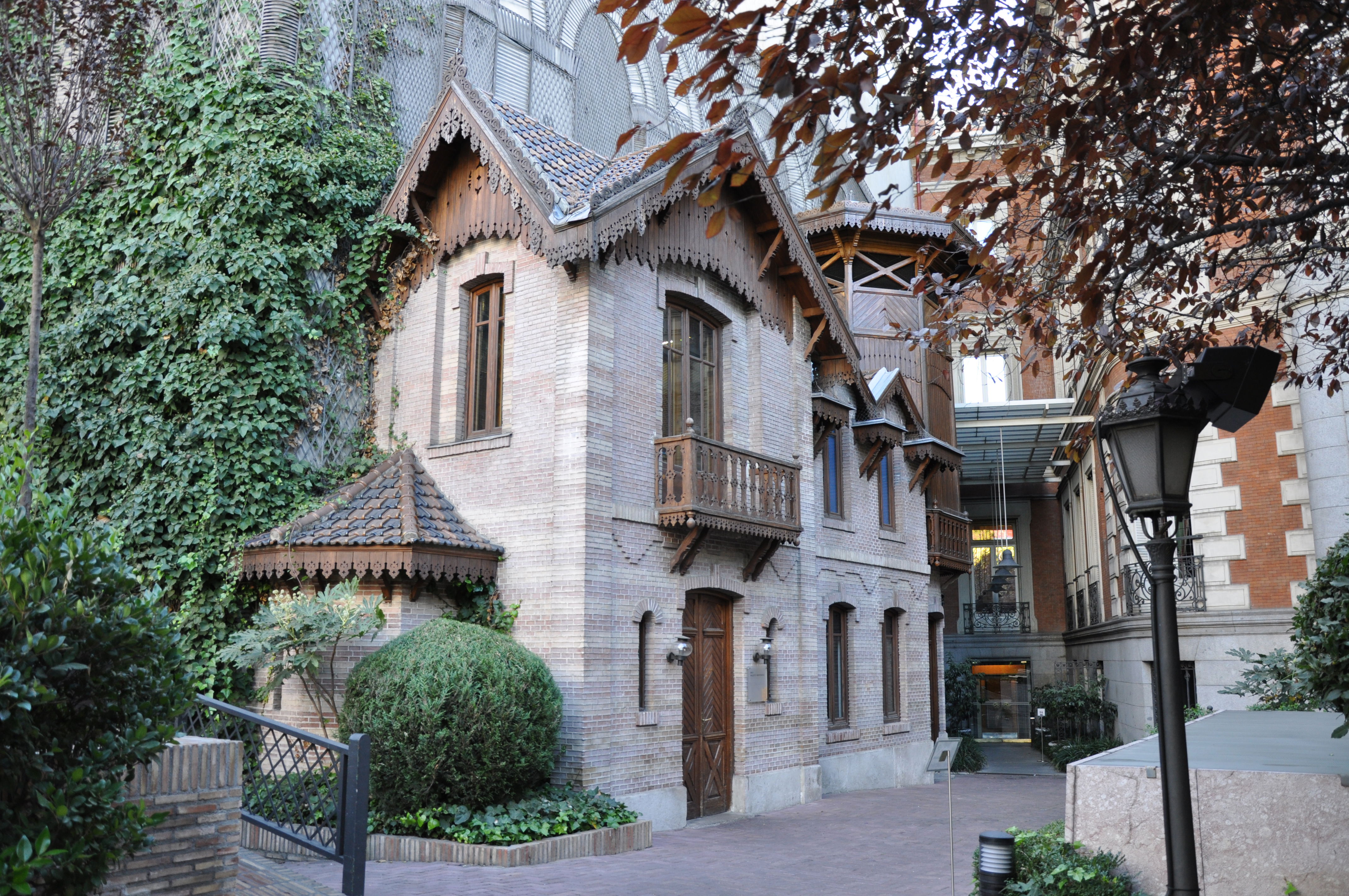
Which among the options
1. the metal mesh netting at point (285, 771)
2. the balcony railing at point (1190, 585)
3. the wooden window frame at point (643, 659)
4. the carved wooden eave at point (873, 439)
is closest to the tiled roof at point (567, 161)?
the wooden window frame at point (643, 659)

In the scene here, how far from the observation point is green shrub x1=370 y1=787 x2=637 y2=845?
1105 cm

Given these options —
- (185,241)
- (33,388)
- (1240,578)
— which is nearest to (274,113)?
(185,241)

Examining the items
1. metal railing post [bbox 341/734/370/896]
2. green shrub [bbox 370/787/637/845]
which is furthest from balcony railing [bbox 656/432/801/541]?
metal railing post [bbox 341/734/370/896]

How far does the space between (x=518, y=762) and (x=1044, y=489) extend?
3075 centimetres

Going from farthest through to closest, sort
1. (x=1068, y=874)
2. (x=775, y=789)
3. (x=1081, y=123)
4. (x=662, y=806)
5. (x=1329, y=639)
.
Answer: (x=775, y=789), (x=662, y=806), (x=1068, y=874), (x=1081, y=123), (x=1329, y=639)

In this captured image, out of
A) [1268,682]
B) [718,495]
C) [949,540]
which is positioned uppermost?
[949,540]

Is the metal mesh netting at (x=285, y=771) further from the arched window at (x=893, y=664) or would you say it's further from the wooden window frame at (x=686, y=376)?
the arched window at (x=893, y=664)

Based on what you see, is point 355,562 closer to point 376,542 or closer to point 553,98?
point 376,542

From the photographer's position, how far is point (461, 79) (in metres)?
14.4

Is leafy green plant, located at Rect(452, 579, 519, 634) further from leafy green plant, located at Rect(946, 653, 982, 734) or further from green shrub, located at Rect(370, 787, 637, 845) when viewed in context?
leafy green plant, located at Rect(946, 653, 982, 734)

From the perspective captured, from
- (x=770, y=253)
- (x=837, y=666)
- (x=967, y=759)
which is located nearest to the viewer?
(x=770, y=253)

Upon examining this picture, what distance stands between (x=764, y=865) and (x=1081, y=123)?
8.33 meters

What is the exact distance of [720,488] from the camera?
14391mm

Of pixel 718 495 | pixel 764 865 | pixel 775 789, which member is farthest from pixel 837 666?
pixel 764 865
